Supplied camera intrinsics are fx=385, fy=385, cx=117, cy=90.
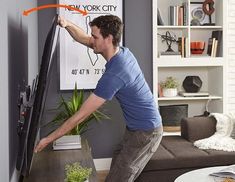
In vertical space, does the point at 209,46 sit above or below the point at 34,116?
above

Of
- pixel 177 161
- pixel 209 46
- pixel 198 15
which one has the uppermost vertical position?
pixel 198 15

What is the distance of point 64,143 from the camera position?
2684mm

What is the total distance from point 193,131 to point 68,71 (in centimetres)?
153

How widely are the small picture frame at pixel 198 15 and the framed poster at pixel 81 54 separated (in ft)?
3.24

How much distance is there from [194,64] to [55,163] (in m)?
2.78

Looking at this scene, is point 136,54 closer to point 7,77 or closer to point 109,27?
point 109,27

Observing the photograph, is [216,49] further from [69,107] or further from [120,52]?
[120,52]

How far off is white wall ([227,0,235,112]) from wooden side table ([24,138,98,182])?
2.69 meters

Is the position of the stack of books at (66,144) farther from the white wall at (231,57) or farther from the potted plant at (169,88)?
the white wall at (231,57)

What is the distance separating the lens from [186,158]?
353 cm

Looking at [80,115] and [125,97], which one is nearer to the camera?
[80,115]

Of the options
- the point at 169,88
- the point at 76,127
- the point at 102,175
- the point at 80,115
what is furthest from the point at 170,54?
the point at 80,115

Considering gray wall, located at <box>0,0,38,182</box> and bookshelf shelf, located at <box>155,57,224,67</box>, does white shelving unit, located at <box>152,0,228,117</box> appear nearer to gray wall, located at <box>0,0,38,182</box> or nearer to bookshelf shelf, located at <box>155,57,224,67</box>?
bookshelf shelf, located at <box>155,57,224,67</box>

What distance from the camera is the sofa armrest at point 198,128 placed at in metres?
4.06
